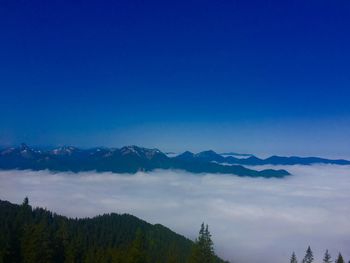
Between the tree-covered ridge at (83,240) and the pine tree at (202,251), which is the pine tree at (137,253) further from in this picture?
the pine tree at (202,251)

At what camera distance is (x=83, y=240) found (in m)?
136

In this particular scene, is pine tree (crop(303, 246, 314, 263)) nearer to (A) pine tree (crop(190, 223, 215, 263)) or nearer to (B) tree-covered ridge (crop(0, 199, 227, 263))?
(B) tree-covered ridge (crop(0, 199, 227, 263))

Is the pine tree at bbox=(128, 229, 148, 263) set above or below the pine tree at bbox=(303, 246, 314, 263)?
below

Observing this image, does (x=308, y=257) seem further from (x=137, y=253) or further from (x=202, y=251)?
(x=137, y=253)

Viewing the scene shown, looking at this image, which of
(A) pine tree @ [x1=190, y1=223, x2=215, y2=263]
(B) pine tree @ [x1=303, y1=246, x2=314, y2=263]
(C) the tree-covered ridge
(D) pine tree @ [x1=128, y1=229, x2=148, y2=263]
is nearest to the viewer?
(D) pine tree @ [x1=128, y1=229, x2=148, y2=263]

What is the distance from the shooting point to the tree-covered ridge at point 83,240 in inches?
2975

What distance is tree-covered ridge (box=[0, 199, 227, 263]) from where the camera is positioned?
75562 mm

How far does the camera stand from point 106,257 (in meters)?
90.6

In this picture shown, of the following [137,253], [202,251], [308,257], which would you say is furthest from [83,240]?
[202,251]

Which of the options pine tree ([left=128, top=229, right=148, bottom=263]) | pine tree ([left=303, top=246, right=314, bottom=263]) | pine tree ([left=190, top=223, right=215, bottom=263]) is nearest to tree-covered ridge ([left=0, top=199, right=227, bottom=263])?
pine tree ([left=128, top=229, right=148, bottom=263])

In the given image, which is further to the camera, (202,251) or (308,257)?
(308,257)

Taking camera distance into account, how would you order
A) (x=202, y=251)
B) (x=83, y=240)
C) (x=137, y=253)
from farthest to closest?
(x=83, y=240) → (x=202, y=251) → (x=137, y=253)

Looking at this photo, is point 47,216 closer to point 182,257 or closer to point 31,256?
point 182,257

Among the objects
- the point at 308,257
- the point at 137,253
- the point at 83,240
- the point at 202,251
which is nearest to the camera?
the point at 137,253
